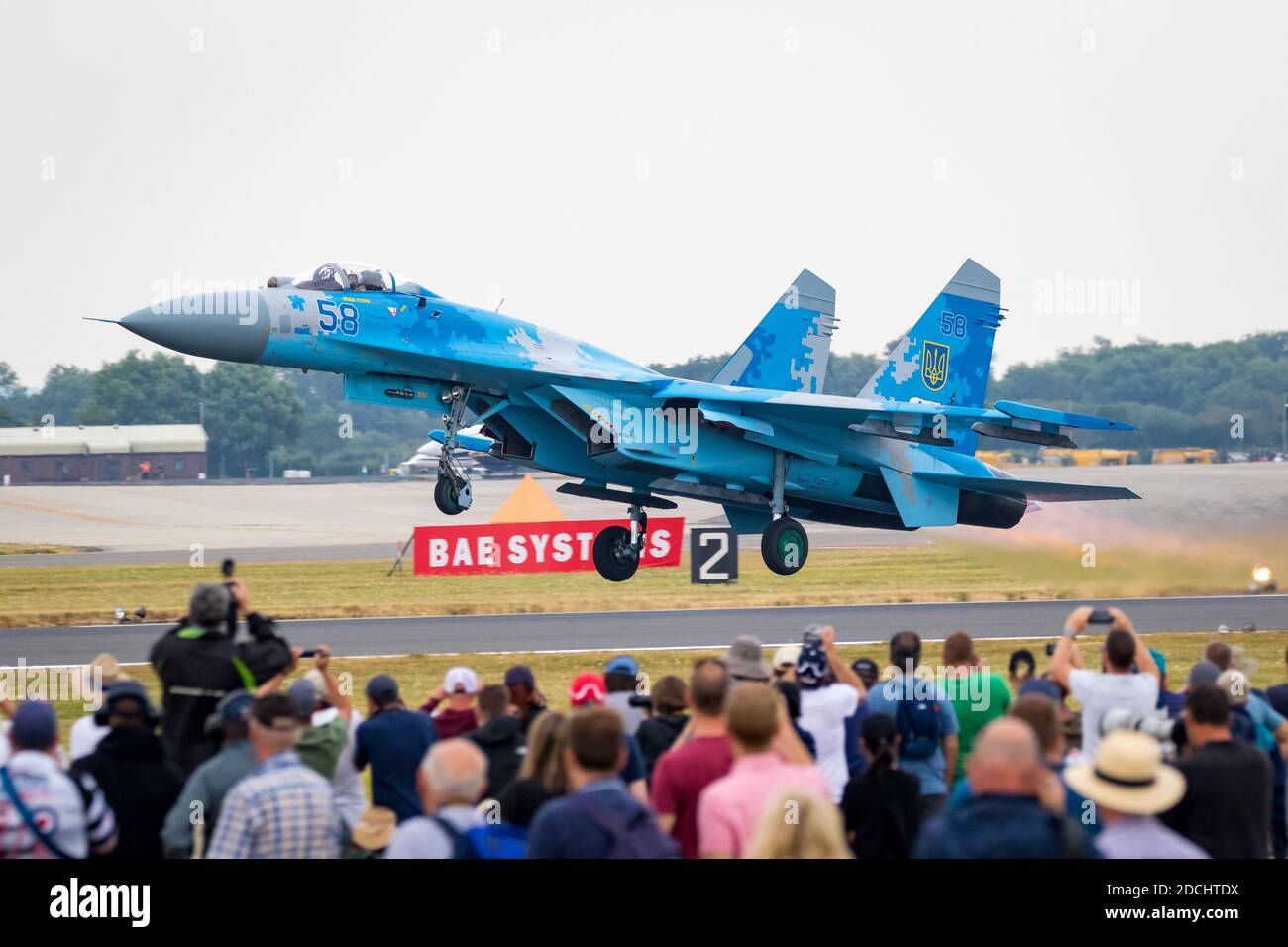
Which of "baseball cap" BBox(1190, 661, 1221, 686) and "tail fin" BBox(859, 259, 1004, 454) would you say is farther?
"tail fin" BBox(859, 259, 1004, 454)

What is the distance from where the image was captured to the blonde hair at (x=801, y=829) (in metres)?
4.40

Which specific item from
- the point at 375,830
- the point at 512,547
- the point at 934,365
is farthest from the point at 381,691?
the point at 512,547

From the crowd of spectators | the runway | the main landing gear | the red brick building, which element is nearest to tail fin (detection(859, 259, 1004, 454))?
the main landing gear

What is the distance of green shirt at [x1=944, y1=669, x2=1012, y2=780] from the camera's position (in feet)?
25.3

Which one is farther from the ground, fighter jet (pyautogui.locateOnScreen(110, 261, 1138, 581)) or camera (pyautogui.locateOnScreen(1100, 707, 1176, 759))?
fighter jet (pyautogui.locateOnScreen(110, 261, 1138, 581))

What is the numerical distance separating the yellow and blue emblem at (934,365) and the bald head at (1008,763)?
17.5 meters

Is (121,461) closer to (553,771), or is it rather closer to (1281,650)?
(1281,650)

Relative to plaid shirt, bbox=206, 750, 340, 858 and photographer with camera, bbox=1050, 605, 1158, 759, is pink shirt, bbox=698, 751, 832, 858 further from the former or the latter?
photographer with camera, bbox=1050, 605, 1158, 759

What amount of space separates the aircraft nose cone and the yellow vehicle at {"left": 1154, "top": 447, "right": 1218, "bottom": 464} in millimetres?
37938

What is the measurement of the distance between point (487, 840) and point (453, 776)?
0.47m

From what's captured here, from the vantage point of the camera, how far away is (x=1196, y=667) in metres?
7.93
